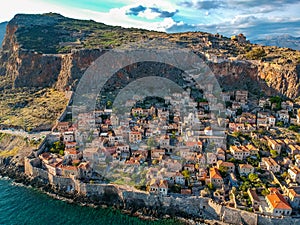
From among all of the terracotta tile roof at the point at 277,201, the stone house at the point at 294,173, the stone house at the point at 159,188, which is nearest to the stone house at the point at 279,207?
the terracotta tile roof at the point at 277,201

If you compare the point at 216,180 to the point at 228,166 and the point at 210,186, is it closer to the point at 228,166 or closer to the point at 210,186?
the point at 210,186

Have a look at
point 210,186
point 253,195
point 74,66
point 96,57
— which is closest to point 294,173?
point 253,195

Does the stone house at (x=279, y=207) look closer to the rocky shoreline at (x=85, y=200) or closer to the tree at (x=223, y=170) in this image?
the rocky shoreline at (x=85, y=200)

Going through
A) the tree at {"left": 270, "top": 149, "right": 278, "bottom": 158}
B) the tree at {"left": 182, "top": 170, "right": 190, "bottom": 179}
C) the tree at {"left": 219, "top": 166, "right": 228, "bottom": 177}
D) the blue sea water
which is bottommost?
the blue sea water

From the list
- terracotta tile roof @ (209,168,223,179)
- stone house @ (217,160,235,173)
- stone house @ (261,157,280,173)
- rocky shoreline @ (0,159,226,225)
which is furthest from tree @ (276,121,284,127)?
rocky shoreline @ (0,159,226,225)

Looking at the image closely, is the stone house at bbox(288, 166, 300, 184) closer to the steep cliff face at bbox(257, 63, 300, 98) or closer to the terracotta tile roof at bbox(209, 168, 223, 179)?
the terracotta tile roof at bbox(209, 168, 223, 179)

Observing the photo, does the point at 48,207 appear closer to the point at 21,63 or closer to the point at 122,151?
the point at 122,151

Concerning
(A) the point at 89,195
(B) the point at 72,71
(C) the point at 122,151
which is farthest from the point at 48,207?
(B) the point at 72,71

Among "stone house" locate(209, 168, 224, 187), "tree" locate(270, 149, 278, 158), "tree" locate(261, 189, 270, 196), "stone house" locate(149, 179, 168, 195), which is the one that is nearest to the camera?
"tree" locate(261, 189, 270, 196)
